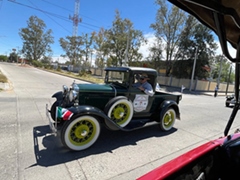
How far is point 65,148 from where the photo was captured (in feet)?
10.9

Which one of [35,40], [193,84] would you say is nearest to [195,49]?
Result: [193,84]

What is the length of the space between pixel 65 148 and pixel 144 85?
247 centimetres

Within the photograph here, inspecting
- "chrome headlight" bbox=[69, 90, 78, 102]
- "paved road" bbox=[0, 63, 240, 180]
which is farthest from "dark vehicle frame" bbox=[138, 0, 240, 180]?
"chrome headlight" bbox=[69, 90, 78, 102]

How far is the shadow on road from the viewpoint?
9.71ft

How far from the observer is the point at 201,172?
1705 mm

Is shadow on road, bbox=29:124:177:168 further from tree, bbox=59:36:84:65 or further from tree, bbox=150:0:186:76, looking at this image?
tree, bbox=59:36:84:65

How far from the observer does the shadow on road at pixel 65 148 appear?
2.96 m

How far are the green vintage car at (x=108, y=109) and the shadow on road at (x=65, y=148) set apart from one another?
0.18 metres

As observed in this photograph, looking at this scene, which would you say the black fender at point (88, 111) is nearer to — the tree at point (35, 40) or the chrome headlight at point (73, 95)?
the chrome headlight at point (73, 95)

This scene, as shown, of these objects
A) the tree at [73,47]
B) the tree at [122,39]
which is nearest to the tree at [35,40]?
the tree at [73,47]

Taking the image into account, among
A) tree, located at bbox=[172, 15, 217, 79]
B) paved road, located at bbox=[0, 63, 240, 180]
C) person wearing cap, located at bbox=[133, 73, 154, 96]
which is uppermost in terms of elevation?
tree, located at bbox=[172, 15, 217, 79]

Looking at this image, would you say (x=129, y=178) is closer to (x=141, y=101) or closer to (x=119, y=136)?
(x=119, y=136)

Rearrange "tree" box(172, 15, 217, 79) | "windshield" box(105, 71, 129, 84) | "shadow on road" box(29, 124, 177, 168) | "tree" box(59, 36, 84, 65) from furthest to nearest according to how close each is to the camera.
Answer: "tree" box(59, 36, 84, 65)
"tree" box(172, 15, 217, 79)
"windshield" box(105, 71, 129, 84)
"shadow on road" box(29, 124, 177, 168)

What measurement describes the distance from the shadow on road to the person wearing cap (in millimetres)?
1224
